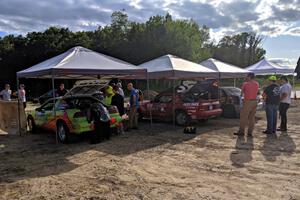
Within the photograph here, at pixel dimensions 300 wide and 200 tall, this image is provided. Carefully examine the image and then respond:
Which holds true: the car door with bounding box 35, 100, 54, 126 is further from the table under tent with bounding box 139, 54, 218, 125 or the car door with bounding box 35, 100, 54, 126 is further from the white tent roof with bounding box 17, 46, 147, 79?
the table under tent with bounding box 139, 54, 218, 125

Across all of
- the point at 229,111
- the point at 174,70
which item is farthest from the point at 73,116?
the point at 229,111

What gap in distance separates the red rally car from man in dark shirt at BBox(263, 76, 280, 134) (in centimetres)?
234

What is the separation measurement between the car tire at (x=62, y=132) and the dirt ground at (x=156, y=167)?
259mm

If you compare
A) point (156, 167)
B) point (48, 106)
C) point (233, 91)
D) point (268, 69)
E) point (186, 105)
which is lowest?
point (156, 167)

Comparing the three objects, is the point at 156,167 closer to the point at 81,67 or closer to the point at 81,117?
the point at 81,117

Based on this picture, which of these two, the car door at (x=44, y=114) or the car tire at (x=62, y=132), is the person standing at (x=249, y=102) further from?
the car door at (x=44, y=114)

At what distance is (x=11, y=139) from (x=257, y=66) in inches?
668

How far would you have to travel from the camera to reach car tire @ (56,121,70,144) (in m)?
9.67

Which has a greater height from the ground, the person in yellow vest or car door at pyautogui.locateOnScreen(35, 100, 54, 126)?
the person in yellow vest

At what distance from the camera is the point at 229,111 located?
14289 mm

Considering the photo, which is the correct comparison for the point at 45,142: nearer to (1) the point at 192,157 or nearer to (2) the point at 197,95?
(1) the point at 192,157

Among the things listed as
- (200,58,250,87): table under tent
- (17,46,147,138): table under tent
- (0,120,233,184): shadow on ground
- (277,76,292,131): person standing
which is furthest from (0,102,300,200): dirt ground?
(200,58,250,87): table under tent

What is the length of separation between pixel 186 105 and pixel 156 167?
219 inches

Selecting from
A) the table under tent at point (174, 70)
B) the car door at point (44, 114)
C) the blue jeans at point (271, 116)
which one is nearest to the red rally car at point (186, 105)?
the table under tent at point (174, 70)
